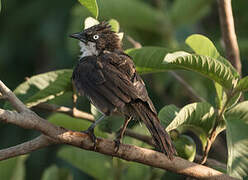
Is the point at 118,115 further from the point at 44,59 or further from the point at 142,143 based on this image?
the point at 44,59

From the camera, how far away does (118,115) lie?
3.83 meters

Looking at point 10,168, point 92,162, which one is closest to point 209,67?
point 92,162

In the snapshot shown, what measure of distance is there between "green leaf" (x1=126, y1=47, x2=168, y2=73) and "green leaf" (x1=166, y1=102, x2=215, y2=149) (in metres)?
0.40

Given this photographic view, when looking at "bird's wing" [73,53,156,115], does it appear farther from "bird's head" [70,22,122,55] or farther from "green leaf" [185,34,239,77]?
"green leaf" [185,34,239,77]

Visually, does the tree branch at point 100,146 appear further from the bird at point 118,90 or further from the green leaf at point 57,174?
the green leaf at point 57,174

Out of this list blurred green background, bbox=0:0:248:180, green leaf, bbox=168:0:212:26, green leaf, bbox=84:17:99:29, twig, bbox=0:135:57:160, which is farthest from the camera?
green leaf, bbox=168:0:212:26

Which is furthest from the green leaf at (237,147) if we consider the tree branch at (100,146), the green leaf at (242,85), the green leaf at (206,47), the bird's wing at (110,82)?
the bird's wing at (110,82)

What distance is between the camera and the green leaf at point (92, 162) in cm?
386

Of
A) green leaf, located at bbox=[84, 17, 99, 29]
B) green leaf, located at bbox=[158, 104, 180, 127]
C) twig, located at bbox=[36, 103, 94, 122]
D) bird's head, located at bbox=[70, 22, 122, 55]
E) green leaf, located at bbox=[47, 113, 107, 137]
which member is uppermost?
green leaf, located at bbox=[84, 17, 99, 29]

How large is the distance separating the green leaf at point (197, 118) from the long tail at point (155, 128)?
0.11m

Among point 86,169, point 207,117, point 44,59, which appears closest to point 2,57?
point 44,59

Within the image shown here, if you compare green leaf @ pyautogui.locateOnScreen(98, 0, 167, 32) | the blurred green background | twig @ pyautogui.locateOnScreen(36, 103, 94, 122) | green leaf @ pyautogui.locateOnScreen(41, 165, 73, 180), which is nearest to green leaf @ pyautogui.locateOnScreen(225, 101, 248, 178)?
the blurred green background

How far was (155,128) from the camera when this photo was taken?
318 centimetres

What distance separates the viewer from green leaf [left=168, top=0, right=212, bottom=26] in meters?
5.11
